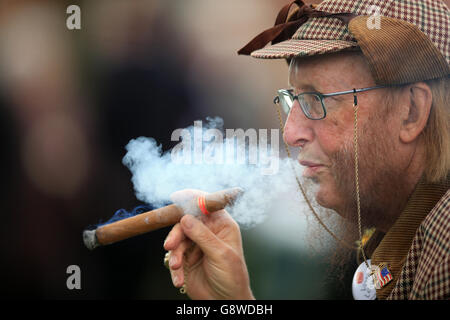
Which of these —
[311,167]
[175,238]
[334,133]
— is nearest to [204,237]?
[175,238]

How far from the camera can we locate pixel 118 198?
3180 millimetres

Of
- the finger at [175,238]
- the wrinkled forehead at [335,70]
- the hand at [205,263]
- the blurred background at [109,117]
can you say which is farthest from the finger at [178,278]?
the blurred background at [109,117]

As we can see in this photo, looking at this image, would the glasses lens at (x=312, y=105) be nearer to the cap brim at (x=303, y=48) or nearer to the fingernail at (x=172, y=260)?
the cap brim at (x=303, y=48)

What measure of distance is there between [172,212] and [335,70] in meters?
0.87

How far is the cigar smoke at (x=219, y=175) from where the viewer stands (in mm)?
2352

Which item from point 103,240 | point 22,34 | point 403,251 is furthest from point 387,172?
point 22,34

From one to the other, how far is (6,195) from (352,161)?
266 centimetres

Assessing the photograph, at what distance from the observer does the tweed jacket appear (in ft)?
4.25

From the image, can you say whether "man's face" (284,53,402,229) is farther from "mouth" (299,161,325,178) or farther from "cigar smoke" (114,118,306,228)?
"cigar smoke" (114,118,306,228)

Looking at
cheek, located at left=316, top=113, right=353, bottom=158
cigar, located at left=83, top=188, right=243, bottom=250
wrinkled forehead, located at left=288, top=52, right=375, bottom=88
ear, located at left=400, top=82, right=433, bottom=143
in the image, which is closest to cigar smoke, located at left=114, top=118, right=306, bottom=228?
cigar, located at left=83, top=188, right=243, bottom=250

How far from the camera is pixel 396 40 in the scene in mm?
1562

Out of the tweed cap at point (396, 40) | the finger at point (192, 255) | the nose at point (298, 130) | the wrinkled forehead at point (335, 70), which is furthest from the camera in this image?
the finger at point (192, 255)

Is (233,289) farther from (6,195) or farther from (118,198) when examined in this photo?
(6,195)

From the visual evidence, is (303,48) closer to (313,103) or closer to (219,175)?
(313,103)
